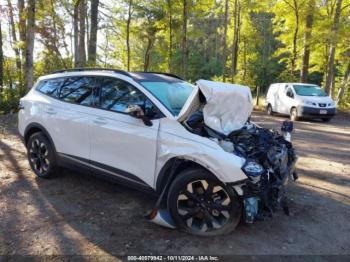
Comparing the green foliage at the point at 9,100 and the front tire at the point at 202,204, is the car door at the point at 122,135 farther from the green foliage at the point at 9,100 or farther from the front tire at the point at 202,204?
the green foliage at the point at 9,100

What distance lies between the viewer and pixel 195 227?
3910 mm

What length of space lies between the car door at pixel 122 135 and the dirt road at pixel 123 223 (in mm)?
572

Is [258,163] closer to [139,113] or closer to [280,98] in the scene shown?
[139,113]

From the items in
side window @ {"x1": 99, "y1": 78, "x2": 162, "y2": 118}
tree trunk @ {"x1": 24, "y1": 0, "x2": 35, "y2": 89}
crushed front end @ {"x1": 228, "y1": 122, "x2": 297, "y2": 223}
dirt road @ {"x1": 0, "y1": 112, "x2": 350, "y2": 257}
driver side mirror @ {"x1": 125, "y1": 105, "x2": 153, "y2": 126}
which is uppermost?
tree trunk @ {"x1": 24, "y1": 0, "x2": 35, "y2": 89}

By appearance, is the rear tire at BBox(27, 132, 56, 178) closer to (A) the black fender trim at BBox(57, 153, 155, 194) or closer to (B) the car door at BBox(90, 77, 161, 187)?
(A) the black fender trim at BBox(57, 153, 155, 194)

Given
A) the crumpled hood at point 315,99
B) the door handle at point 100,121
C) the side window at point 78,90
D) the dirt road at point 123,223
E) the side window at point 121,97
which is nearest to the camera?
the dirt road at point 123,223

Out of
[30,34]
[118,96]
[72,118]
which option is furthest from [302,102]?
[72,118]

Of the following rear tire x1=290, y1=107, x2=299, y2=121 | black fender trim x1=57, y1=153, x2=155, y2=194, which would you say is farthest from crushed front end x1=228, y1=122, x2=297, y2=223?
rear tire x1=290, y1=107, x2=299, y2=121

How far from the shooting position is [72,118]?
5.11 meters

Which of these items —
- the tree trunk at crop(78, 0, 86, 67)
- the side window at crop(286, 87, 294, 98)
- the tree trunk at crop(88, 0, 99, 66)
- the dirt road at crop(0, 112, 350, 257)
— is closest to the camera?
the dirt road at crop(0, 112, 350, 257)

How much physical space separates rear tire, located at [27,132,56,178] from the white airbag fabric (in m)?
2.76

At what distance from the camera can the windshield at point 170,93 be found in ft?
14.4

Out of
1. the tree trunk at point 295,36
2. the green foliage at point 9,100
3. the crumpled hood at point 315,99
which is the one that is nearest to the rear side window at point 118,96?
the green foliage at point 9,100

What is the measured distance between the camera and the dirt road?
12.1 feet
